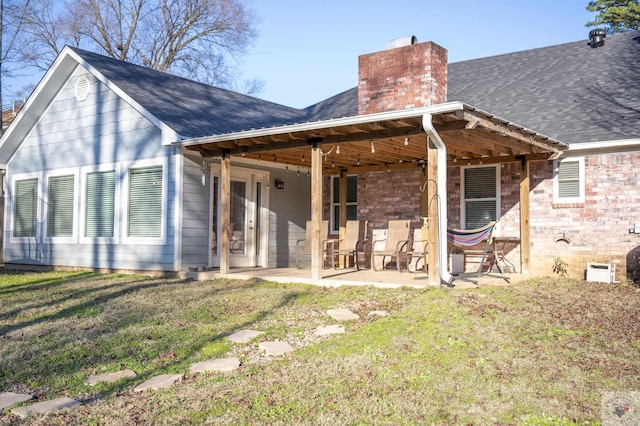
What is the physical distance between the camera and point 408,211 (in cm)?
1163

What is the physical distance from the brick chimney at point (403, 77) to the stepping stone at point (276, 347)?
6815 millimetres

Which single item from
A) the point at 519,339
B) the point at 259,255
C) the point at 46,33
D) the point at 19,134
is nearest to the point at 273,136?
the point at 259,255

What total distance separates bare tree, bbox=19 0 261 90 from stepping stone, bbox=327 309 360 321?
20251 millimetres

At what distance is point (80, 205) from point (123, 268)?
1799 mm

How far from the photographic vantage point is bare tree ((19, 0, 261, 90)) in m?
24.4

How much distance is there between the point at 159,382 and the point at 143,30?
924 inches

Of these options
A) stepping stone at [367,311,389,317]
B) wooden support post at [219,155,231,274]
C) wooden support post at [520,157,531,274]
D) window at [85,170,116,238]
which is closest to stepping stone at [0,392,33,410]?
stepping stone at [367,311,389,317]

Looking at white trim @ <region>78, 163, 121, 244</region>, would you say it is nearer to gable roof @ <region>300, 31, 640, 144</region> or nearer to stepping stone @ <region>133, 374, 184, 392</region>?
gable roof @ <region>300, 31, 640, 144</region>

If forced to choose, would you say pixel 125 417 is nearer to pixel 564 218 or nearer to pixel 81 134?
pixel 564 218

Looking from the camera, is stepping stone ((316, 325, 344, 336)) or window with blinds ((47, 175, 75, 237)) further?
window with blinds ((47, 175, 75, 237))

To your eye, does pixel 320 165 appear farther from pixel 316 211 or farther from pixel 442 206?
pixel 442 206

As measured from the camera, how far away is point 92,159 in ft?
38.9

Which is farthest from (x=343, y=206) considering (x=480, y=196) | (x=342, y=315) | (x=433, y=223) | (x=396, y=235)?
(x=342, y=315)

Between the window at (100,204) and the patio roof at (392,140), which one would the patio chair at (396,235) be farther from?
the window at (100,204)
